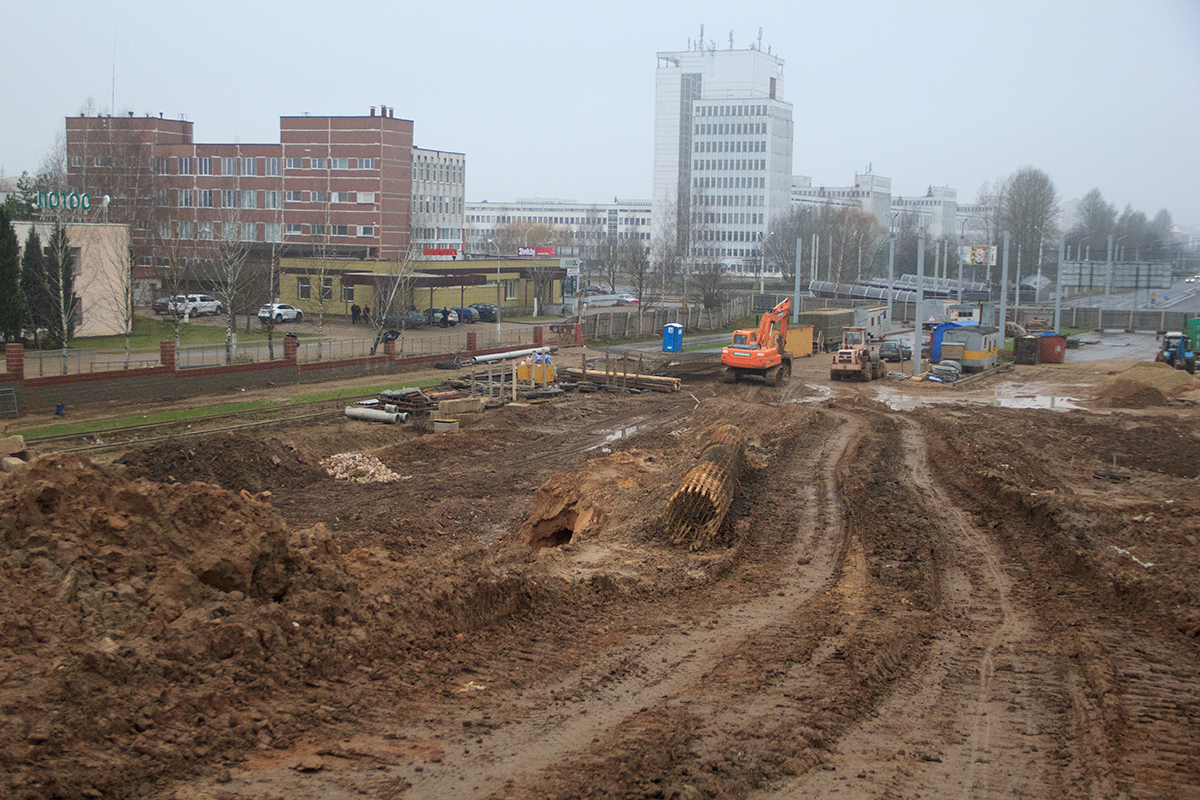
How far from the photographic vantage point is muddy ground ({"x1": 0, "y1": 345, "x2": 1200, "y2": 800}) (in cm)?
759

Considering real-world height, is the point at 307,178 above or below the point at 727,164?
below

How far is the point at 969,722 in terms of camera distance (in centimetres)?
906

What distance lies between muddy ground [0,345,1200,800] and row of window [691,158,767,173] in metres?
124

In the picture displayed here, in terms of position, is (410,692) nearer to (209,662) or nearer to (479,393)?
(209,662)

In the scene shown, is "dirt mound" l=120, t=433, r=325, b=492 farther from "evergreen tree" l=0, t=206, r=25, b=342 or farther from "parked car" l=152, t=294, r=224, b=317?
"parked car" l=152, t=294, r=224, b=317

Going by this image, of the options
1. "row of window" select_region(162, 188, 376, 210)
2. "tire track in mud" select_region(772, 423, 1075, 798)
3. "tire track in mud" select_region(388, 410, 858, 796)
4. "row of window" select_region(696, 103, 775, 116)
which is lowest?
"tire track in mud" select_region(772, 423, 1075, 798)

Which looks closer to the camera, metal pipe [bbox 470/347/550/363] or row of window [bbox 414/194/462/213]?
metal pipe [bbox 470/347/550/363]

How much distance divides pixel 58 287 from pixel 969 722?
136ft

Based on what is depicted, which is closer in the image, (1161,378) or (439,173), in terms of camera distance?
(1161,378)

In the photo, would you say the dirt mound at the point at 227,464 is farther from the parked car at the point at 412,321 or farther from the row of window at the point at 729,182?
the row of window at the point at 729,182

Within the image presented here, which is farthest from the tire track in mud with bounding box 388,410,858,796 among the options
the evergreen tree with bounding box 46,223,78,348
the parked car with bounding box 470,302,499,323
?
the parked car with bounding box 470,302,499,323

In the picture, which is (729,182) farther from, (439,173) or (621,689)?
(621,689)

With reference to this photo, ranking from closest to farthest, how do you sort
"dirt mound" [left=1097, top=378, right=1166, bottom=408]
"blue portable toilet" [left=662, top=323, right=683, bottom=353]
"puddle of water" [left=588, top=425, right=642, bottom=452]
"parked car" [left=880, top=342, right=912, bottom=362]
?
"puddle of water" [left=588, top=425, right=642, bottom=452] < "dirt mound" [left=1097, top=378, right=1166, bottom=408] < "parked car" [left=880, top=342, right=912, bottom=362] < "blue portable toilet" [left=662, top=323, right=683, bottom=353]

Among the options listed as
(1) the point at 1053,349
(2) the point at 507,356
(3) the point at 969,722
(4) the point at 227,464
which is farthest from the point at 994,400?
(3) the point at 969,722
